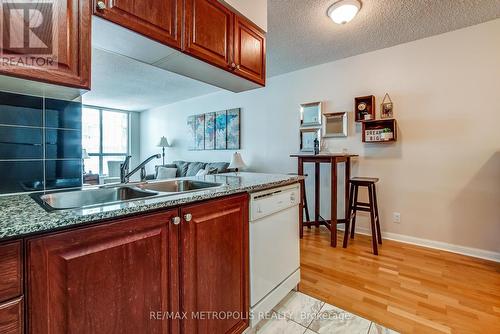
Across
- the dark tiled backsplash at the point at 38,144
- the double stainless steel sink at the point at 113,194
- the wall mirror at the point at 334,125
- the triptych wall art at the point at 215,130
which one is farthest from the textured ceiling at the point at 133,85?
the wall mirror at the point at 334,125

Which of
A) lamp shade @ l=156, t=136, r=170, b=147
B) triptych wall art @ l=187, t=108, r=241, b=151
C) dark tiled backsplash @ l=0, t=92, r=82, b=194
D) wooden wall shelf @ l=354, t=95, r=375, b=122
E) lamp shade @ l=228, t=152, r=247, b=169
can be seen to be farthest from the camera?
lamp shade @ l=156, t=136, r=170, b=147

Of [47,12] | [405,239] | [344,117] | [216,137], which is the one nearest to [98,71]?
[216,137]

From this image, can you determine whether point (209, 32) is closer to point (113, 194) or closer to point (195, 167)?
point (113, 194)

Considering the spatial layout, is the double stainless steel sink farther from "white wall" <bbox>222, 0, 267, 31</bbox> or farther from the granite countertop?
"white wall" <bbox>222, 0, 267, 31</bbox>

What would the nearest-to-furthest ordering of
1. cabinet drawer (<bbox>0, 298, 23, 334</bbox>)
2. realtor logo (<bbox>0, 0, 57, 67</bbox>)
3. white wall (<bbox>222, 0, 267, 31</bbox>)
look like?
cabinet drawer (<bbox>0, 298, 23, 334</bbox>) → realtor logo (<bbox>0, 0, 57, 67</bbox>) → white wall (<bbox>222, 0, 267, 31</bbox>)

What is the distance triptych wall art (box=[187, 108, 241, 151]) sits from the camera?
168 inches

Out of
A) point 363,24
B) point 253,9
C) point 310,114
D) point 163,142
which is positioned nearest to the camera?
point 253,9

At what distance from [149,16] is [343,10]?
64.3 inches

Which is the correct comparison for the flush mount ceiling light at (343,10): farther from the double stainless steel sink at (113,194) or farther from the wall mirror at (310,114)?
the double stainless steel sink at (113,194)

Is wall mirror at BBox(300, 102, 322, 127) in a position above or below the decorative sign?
above

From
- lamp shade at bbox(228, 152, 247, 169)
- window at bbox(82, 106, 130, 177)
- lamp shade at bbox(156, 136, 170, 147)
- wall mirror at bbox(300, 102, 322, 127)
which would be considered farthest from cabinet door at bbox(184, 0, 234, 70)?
window at bbox(82, 106, 130, 177)

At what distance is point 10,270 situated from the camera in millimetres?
610

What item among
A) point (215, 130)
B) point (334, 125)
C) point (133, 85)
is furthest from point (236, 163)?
point (133, 85)

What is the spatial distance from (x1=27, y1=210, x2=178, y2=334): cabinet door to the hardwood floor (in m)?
1.32
